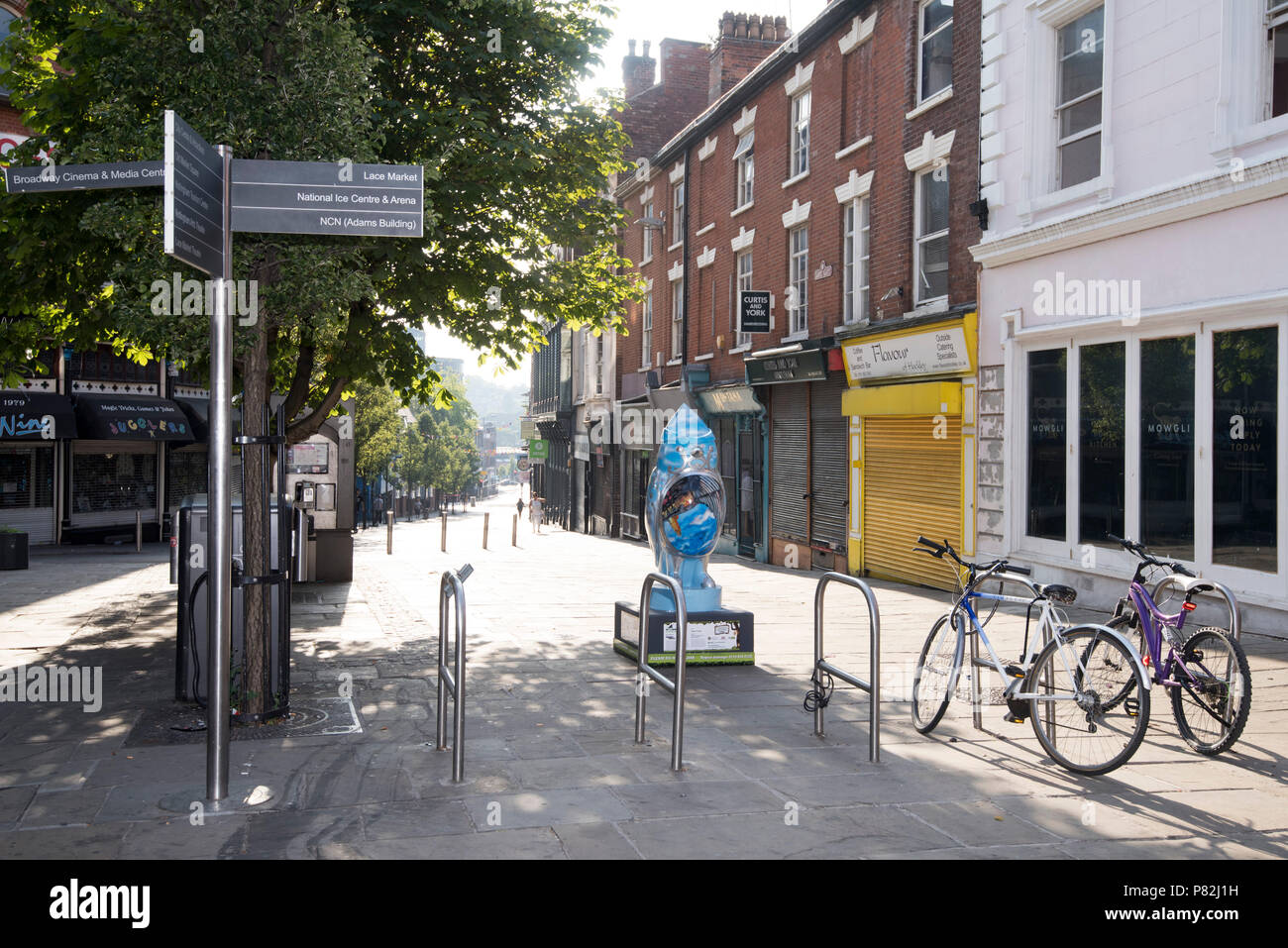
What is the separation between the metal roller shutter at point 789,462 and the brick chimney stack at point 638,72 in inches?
856

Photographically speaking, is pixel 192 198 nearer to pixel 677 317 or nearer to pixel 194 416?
pixel 677 317

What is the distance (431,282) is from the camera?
11.5 m

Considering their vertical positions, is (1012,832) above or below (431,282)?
below

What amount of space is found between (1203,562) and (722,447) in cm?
1517

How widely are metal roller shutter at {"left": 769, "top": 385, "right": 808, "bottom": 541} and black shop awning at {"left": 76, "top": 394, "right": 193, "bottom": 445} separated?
15.7 metres

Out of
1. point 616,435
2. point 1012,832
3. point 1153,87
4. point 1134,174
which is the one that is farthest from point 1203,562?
point 616,435

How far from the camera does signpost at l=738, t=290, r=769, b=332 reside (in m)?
21.4

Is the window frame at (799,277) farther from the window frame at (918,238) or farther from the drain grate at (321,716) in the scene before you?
the drain grate at (321,716)

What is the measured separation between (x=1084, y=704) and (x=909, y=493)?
1063cm

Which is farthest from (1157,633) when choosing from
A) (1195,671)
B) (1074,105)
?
(1074,105)

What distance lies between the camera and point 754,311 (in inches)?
844

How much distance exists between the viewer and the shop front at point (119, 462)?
85.8ft
